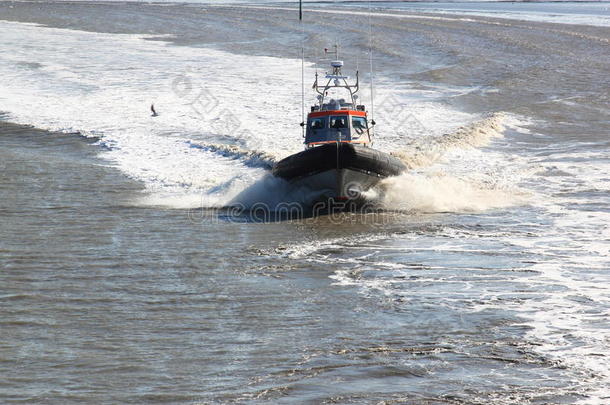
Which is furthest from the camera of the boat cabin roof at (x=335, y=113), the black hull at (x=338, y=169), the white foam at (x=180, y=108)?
the white foam at (x=180, y=108)

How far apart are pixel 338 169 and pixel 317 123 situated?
164cm

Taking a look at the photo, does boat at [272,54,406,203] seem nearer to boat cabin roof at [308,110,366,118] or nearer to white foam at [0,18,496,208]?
boat cabin roof at [308,110,366,118]

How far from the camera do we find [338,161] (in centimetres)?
1675

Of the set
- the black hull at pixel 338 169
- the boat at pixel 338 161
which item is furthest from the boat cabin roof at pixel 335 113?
the black hull at pixel 338 169

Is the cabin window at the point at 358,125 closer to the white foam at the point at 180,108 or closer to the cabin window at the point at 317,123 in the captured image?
the cabin window at the point at 317,123

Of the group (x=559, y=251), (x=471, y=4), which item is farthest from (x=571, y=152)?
(x=471, y=4)

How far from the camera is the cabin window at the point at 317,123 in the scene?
18031 millimetres

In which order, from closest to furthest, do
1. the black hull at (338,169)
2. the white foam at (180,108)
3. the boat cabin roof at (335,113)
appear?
the black hull at (338,169) < the boat cabin roof at (335,113) < the white foam at (180,108)

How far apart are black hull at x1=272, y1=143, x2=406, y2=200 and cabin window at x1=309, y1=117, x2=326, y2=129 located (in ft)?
3.38

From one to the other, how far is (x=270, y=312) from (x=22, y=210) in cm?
673

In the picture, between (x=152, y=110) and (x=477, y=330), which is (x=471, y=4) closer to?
(x=152, y=110)

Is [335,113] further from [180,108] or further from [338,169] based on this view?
[180,108]

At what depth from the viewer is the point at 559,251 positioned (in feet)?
47.4

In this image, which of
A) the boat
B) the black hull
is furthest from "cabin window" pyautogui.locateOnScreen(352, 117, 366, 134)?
the black hull
